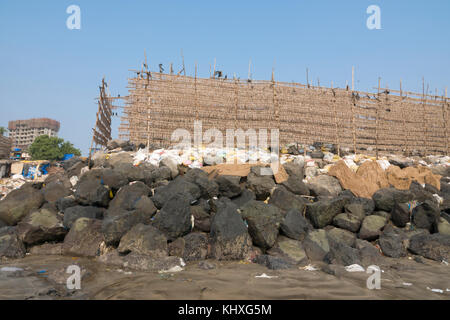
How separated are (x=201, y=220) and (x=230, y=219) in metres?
0.77

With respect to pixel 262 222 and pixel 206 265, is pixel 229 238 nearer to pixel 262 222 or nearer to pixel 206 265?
pixel 206 265

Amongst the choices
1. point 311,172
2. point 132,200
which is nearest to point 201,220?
point 132,200

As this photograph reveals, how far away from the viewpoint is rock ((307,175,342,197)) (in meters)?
7.15

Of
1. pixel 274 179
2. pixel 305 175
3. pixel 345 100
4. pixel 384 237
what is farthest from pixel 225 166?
pixel 345 100

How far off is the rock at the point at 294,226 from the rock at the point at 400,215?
6.86 feet

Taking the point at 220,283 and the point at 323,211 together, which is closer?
the point at 220,283

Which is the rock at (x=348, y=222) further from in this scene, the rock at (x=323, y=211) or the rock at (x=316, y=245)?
the rock at (x=316, y=245)

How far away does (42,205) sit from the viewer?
675 cm

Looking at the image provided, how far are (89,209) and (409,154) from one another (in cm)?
1238

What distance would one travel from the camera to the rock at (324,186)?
715 cm

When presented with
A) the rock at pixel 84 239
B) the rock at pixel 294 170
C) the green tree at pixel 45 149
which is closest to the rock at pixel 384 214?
the rock at pixel 294 170

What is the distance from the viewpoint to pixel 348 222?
5.87 metres

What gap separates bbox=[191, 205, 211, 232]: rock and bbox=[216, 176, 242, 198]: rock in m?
0.98

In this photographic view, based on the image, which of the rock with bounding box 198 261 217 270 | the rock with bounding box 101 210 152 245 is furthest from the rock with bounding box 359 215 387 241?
the rock with bounding box 101 210 152 245
